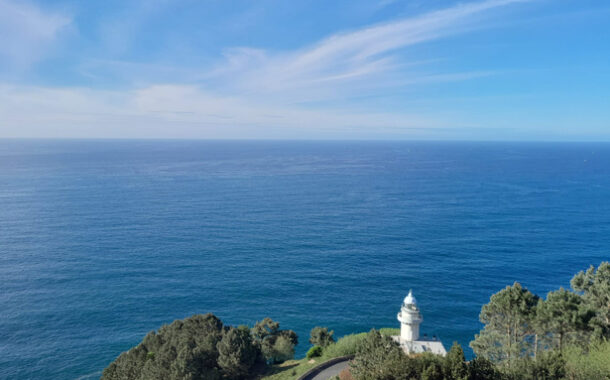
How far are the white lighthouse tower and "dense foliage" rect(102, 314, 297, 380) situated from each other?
12.0 metres

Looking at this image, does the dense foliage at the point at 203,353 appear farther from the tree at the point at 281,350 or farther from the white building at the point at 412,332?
the white building at the point at 412,332

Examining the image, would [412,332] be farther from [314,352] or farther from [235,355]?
[235,355]

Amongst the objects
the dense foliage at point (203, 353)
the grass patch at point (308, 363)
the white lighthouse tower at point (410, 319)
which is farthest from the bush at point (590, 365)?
the dense foliage at point (203, 353)

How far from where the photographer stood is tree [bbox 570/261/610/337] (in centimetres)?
2486

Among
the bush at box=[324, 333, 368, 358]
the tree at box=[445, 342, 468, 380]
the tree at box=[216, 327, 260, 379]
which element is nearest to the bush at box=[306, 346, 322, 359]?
the bush at box=[324, 333, 368, 358]

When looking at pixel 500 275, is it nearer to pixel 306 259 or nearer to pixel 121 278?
pixel 306 259

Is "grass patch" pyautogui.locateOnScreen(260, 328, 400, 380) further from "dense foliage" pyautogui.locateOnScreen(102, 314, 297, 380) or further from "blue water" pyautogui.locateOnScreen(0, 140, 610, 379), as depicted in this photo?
"blue water" pyautogui.locateOnScreen(0, 140, 610, 379)

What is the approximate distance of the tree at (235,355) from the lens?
31656 mm

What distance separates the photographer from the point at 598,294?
88.3 ft

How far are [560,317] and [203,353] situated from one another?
1150 inches

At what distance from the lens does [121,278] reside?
5903cm

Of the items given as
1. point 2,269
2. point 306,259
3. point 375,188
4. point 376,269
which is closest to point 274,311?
point 306,259

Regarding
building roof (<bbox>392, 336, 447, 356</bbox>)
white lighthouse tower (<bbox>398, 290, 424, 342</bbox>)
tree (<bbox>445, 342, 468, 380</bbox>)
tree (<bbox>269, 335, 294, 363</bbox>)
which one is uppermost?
tree (<bbox>445, 342, 468, 380</bbox>)

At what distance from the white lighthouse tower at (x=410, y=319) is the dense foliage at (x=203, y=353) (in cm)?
1200
